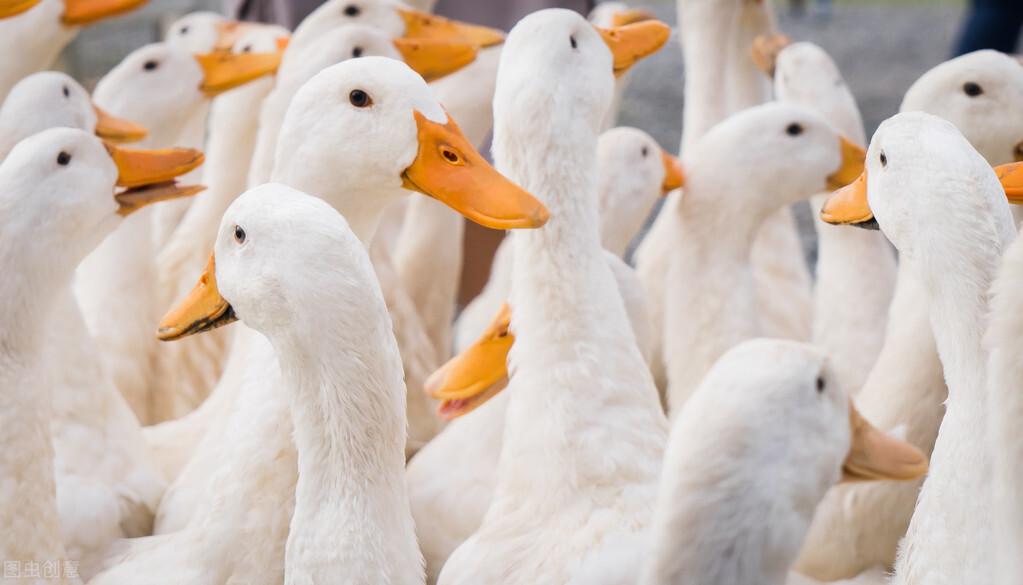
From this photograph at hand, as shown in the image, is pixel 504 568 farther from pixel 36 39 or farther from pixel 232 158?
pixel 36 39

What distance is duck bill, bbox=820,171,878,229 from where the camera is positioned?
2617 millimetres

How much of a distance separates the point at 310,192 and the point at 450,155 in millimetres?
310

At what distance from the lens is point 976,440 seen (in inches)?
86.6

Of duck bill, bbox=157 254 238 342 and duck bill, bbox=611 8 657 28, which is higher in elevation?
duck bill, bbox=611 8 657 28

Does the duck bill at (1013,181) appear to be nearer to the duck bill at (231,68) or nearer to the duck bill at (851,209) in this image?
the duck bill at (851,209)

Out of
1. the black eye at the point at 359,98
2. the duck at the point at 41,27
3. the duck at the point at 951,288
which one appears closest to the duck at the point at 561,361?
the black eye at the point at 359,98

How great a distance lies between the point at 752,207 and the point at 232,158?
1520 mm

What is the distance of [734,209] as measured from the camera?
3.46 m

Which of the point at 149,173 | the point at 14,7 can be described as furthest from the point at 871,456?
the point at 14,7

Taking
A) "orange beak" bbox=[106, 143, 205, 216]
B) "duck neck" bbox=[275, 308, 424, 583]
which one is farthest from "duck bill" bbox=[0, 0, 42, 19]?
"duck neck" bbox=[275, 308, 424, 583]

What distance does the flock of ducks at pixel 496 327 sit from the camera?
2180 mm

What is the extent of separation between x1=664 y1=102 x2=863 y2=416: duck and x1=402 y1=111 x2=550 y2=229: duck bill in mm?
962

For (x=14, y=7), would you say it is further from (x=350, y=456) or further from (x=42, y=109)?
(x=350, y=456)

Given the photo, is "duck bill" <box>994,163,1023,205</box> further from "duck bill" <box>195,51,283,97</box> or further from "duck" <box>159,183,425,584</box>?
"duck bill" <box>195,51,283,97</box>
